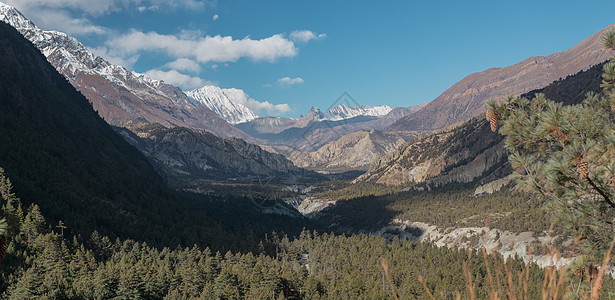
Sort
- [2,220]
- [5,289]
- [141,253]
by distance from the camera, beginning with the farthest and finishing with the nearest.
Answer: [141,253] < [5,289] < [2,220]

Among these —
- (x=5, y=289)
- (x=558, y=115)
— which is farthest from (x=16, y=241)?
(x=558, y=115)

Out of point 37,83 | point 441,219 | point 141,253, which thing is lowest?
point 441,219

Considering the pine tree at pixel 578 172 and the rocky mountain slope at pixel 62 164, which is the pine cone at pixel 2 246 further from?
the rocky mountain slope at pixel 62 164

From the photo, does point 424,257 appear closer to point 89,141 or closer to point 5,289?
point 5,289

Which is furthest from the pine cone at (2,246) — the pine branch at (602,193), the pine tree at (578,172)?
the pine branch at (602,193)

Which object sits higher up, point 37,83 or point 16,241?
point 37,83

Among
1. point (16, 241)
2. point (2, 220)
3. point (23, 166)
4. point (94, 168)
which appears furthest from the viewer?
point (94, 168)

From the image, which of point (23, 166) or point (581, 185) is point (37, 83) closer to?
point (23, 166)

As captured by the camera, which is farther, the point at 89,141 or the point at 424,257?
the point at 89,141
